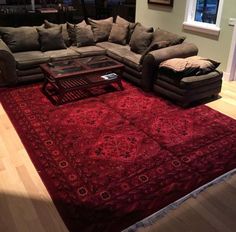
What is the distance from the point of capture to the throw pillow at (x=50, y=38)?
15.3ft

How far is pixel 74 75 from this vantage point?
377cm

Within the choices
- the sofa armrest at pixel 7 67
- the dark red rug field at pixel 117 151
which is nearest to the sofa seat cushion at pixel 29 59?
the sofa armrest at pixel 7 67

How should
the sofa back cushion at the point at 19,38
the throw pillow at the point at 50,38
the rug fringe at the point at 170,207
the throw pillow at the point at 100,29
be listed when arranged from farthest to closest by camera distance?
the throw pillow at the point at 100,29
the throw pillow at the point at 50,38
the sofa back cushion at the point at 19,38
the rug fringe at the point at 170,207

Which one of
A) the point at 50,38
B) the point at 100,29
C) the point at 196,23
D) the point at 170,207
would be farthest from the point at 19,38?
the point at 170,207

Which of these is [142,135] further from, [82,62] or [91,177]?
[82,62]

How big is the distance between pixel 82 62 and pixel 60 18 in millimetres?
3198

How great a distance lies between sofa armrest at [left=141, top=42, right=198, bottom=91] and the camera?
13.1 feet

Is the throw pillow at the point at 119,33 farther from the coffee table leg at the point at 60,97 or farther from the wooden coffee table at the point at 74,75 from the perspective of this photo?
the coffee table leg at the point at 60,97

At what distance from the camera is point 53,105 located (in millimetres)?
3820

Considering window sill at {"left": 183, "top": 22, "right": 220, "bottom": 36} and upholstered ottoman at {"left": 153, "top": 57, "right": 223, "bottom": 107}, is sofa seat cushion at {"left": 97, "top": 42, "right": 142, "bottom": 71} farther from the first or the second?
window sill at {"left": 183, "top": 22, "right": 220, "bottom": 36}

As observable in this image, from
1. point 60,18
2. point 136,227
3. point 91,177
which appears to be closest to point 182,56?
point 91,177

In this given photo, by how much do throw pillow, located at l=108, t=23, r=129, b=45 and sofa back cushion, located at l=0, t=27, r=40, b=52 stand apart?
4.86ft

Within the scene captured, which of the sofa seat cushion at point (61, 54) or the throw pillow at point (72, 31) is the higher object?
the throw pillow at point (72, 31)

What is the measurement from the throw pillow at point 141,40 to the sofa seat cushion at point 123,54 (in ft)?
0.35
